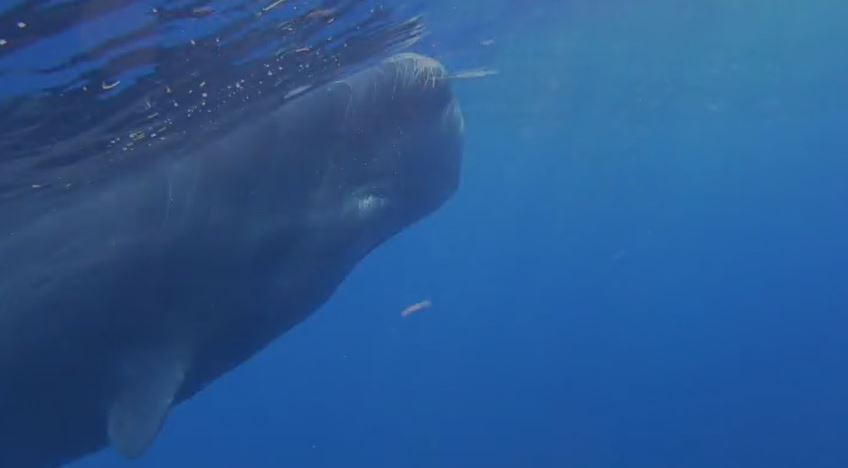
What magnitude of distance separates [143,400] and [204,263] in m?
1.21

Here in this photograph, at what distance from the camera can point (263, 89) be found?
11992mm

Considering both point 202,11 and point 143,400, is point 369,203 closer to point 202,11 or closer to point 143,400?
point 143,400

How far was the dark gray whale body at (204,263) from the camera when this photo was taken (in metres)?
6.78

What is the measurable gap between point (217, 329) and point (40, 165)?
21.1 ft

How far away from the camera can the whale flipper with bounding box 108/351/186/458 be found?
249 inches

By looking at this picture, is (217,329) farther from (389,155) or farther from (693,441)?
(693,441)

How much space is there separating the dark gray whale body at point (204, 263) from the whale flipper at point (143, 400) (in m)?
0.01

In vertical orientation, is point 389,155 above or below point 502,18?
above

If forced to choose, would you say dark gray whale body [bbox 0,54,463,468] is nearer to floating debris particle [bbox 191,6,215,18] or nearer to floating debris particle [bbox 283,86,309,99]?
floating debris particle [bbox 191,6,215,18]

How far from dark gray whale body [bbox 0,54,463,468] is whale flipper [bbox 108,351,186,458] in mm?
13

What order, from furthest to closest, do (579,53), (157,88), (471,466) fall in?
(471,466) → (579,53) → (157,88)

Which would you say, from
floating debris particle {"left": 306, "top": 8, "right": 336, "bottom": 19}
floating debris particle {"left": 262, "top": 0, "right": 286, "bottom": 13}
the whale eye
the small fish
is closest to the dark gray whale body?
the whale eye

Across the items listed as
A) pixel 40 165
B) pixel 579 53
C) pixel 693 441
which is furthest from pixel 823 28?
pixel 40 165

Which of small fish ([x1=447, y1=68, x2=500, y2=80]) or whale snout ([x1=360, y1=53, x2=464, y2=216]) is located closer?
whale snout ([x1=360, y1=53, x2=464, y2=216])
